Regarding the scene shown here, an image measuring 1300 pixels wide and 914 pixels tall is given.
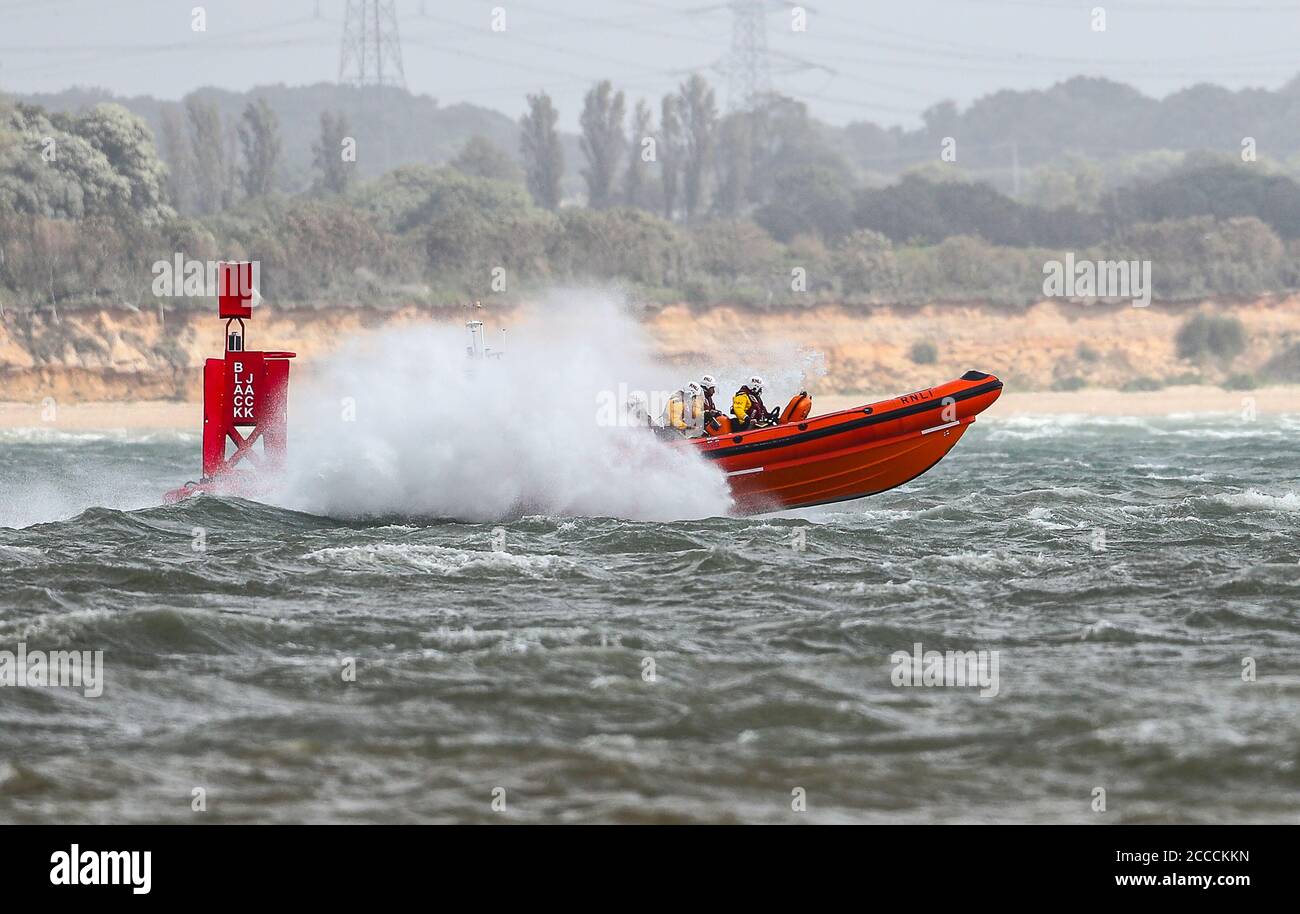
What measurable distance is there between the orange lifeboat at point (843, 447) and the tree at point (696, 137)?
8485 centimetres

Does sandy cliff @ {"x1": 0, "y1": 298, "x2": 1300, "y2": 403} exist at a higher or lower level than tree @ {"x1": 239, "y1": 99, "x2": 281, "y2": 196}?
lower

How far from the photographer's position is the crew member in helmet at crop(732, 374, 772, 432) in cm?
1819

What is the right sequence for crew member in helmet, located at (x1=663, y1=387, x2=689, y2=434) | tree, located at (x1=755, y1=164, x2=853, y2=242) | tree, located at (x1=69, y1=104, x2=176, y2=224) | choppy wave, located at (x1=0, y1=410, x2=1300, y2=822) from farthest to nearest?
1. tree, located at (x1=755, y1=164, x2=853, y2=242)
2. tree, located at (x1=69, y1=104, x2=176, y2=224)
3. crew member in helmet, located at (x1=663, y1=387, x2=689, y2=434)
4. choppy wave, located at (x1=0, y1=410, x2=1300, y2=822)

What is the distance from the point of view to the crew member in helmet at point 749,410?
716 inches

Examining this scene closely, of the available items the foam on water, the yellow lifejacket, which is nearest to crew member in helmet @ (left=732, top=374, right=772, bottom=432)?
the yellow lifejacket

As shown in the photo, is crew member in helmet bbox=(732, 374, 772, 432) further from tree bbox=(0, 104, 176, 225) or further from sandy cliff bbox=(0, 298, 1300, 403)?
tree bbox=(0, 104, 176, 225)

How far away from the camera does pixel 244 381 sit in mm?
18312

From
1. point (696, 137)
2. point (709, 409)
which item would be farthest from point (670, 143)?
point (709, 409)

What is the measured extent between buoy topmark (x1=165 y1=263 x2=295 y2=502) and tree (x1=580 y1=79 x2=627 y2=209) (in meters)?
86.0

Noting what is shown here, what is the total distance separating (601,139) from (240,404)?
89.3 meters

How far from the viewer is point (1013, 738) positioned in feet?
28.2

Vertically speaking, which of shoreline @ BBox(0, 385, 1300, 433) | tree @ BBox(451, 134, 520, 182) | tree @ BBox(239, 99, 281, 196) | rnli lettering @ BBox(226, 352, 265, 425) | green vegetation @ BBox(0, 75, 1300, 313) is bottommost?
shoreline @ BBox(0, 385, 1300, 433)
